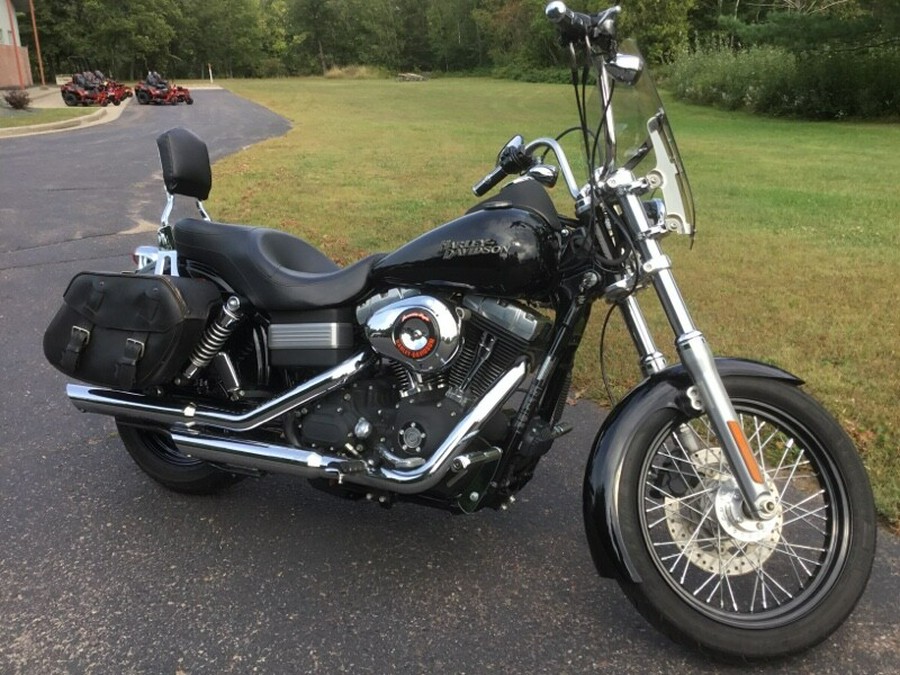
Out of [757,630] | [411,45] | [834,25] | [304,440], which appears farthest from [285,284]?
[411,45]

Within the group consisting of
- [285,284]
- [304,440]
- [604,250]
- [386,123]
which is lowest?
[386,123]

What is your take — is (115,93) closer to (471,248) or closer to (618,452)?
(471,248)

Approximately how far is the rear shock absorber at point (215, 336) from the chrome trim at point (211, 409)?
167 mm

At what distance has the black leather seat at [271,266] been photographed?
114 inches

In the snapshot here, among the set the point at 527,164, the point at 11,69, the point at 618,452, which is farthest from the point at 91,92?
the point at 618,452

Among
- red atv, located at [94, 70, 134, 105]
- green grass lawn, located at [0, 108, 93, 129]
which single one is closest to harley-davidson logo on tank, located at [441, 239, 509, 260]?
green grass lawn, located at [0, 108, 93, 129]

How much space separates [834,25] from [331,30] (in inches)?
2830

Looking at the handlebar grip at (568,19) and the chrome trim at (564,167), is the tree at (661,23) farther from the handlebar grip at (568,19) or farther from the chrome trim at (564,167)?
the handlebar grip at (568,19)

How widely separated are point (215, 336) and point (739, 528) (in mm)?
2103

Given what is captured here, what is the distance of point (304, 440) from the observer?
300 centimetres

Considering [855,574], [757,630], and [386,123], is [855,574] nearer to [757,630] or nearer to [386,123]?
[757,630]

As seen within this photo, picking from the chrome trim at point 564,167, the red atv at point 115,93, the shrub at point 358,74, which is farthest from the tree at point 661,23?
the chrome trim at point 564,167

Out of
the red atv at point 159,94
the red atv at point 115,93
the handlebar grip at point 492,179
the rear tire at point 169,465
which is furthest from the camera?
the red atv at point 159,94

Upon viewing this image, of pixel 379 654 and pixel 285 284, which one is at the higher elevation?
pixel 285 284
